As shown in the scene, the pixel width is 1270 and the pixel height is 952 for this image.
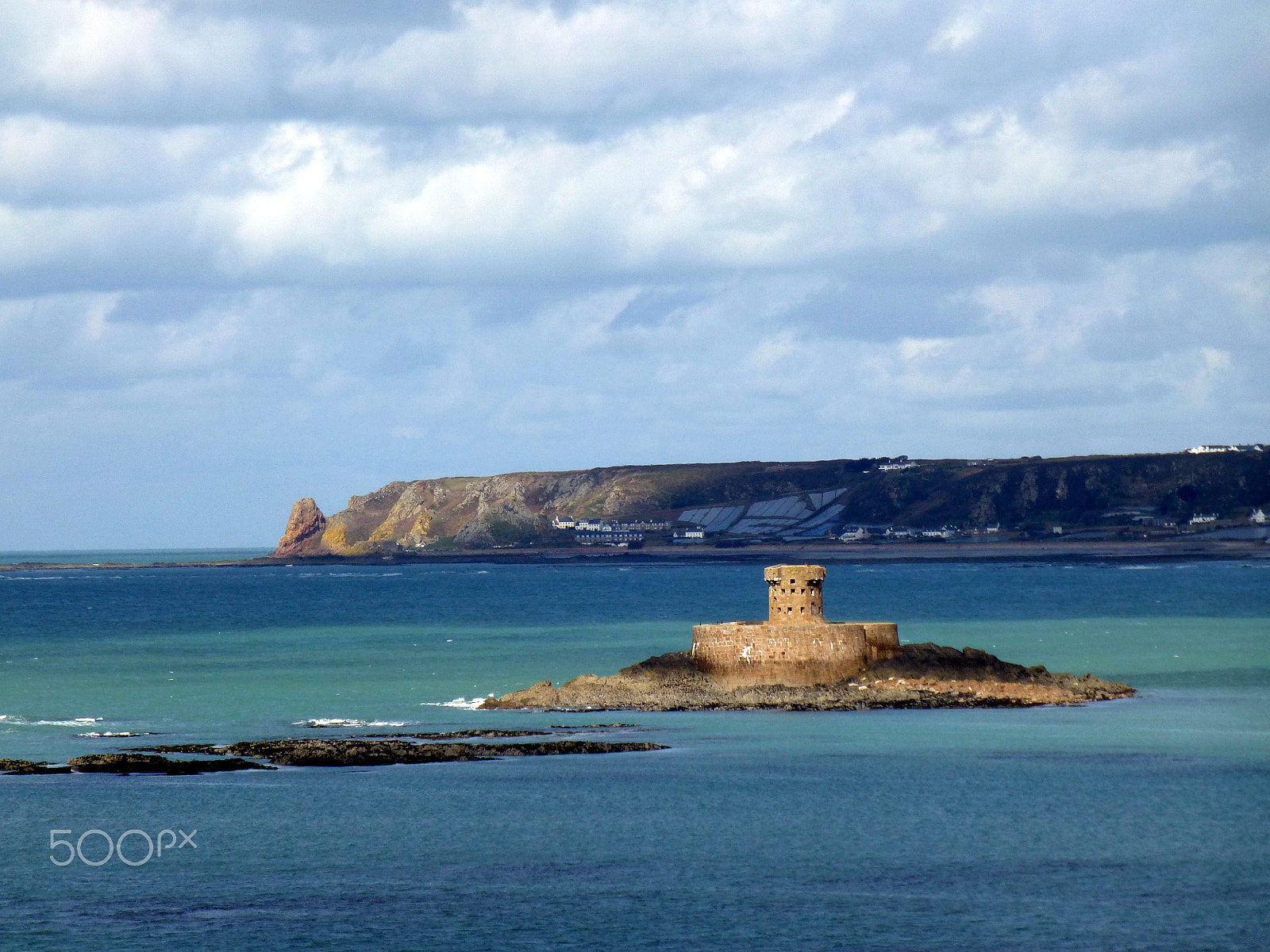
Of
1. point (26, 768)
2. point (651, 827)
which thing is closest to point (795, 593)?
point (651, 827)

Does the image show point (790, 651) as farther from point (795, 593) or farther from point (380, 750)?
point (380, 750)

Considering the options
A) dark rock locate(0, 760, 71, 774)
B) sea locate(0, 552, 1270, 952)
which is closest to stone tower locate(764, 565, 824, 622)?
sea locate(0, 552, 1270, 952)

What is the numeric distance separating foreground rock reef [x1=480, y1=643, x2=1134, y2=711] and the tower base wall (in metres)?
0.30

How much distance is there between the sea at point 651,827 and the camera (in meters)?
25.2

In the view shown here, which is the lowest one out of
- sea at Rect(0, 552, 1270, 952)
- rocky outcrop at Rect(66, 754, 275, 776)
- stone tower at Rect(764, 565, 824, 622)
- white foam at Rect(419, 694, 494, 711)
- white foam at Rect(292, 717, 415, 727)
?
sea at Rect(0, 552, 1270, 952)

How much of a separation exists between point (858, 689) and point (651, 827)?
1908 cm

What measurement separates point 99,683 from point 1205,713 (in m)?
36.5

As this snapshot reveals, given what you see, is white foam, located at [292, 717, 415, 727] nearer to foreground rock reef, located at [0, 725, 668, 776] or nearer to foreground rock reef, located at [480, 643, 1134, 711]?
foreground rock reef, located at [0, 725, 668, 776]

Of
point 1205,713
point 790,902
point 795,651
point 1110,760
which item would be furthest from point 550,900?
point 1205,713

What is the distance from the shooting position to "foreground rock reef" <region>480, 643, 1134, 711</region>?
165ft

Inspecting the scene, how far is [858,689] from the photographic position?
50.6 m

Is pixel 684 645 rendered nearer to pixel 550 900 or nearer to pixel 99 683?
pixel 99 683

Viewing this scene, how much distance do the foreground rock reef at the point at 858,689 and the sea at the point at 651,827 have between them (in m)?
1.05

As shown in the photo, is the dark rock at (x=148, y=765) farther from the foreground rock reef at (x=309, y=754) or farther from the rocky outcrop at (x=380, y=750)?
the rocky outcrop at (x=380, y=750)
